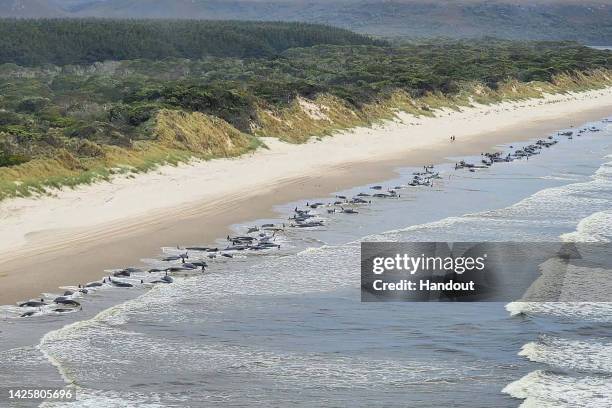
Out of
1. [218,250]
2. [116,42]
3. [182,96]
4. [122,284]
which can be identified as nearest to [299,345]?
[122,284]

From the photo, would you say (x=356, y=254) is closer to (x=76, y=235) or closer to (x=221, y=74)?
(x=76, y=235)

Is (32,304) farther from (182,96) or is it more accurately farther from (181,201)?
(182,96)

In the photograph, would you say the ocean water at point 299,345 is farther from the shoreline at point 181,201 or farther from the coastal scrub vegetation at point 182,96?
the coastal scrub vegetation at point 182,96

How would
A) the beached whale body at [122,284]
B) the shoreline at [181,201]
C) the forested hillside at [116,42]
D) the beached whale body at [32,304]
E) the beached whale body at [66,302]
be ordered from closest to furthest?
the beached whale body at [32,304], the beached whale body at [66,302], the beached whale body at [122,284], the shoreline at [181,201], the forested hillside at [116,42]

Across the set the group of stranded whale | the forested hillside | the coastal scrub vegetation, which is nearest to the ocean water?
the group of stranded whale

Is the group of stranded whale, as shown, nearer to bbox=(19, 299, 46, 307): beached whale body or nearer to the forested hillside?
bbox=(19, 299, 46, 307): beached whale body

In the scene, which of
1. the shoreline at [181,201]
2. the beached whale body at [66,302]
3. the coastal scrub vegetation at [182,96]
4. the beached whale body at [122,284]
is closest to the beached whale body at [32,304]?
the beached whale body at [66,302]
